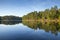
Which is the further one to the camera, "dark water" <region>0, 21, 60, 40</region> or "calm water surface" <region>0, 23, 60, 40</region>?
"dark water" <region>0, 21, 60, 40</region>

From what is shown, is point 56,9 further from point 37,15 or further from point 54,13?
point 37,15

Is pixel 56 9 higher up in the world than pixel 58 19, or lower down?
higher up

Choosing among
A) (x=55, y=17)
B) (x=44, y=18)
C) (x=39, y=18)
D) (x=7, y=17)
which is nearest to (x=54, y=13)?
(x=55, y=17)

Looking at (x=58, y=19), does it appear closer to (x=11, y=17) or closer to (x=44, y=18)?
(x=44, y=18)

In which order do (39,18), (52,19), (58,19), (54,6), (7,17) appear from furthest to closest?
(7,17)
(39,18)
(54,6)
(52,19)
(58,19)

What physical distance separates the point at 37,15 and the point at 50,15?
86.3 feet

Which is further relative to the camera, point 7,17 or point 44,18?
point 7,17

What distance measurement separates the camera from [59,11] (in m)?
69.3

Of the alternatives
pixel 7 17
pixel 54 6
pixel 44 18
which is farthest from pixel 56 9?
pixel 7 17

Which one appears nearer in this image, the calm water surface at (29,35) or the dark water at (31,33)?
the calm water surface at (29,35)

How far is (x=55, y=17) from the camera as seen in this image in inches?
2783

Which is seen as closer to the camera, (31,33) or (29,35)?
(29,35)

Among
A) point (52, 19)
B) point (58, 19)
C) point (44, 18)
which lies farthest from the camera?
point (44, 18)

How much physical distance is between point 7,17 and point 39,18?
328 ft
